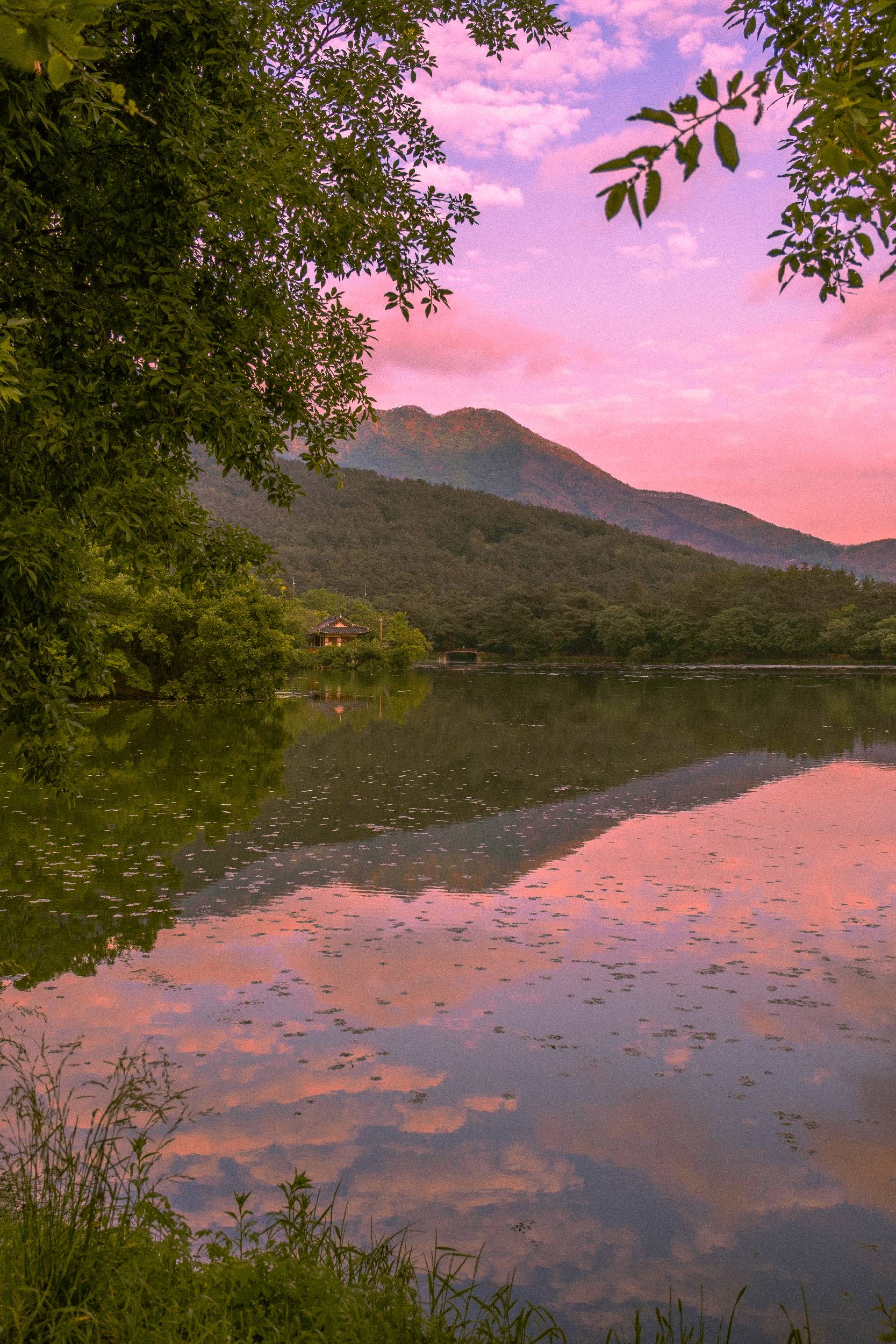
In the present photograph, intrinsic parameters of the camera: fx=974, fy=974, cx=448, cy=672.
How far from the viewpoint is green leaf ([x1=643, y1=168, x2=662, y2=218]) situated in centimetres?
297

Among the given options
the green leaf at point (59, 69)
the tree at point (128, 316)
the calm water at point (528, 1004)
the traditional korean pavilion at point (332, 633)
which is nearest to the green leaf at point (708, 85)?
the green leaf at point (59, 69)

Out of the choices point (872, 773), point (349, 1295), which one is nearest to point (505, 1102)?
point (349, 1295)

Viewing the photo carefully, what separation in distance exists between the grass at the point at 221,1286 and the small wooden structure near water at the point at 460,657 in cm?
12547

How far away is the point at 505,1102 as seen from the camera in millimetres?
8336

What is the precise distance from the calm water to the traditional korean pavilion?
100 meters

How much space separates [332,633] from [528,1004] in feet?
378

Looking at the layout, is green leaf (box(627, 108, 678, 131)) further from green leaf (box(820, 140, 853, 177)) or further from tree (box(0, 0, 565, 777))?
tree (box(0, 0, 565, 777))

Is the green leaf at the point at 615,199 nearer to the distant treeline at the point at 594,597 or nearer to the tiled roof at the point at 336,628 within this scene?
the distant treeline at the point at 594,597

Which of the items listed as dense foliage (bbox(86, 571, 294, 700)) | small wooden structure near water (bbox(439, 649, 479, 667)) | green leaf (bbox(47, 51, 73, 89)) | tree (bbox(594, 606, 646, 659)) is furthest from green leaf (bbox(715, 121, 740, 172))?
tree (bbox(594, 606, 646, 659))

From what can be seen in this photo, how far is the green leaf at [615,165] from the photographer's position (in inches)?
111

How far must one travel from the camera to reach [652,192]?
118 inches

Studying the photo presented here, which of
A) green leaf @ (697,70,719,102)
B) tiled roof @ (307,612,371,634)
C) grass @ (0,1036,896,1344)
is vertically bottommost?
grass @ (0,1036,896,1344)

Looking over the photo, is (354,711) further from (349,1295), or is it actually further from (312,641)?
(312,641)

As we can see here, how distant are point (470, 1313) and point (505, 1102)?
2.61 metres
